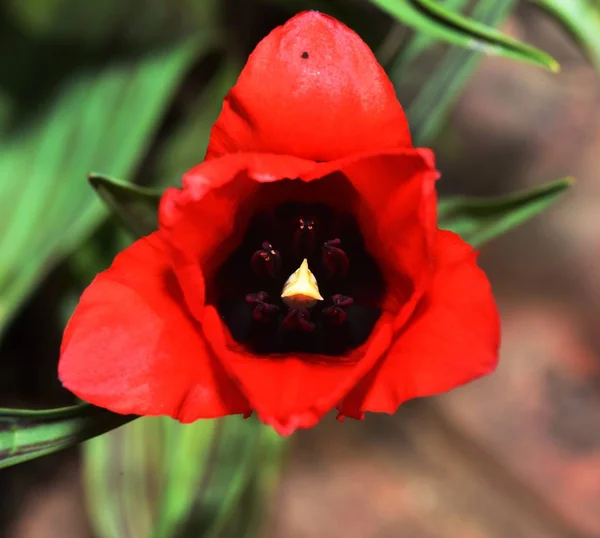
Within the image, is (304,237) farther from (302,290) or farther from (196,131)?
(196,131)

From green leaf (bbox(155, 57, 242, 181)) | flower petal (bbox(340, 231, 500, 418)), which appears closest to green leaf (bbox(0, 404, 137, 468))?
flower petal (bbox(340, 231, 500, 418))

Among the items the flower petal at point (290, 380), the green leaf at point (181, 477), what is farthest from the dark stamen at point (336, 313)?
the green leaf at point (181, 477)

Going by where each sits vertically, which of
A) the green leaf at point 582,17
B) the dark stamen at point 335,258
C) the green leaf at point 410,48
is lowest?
the dark stamen at point 335,258

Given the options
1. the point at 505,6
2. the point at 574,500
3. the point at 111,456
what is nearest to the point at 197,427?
the point at 111,456

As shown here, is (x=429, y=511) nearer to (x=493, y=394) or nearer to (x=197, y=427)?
(x=493, y=394)

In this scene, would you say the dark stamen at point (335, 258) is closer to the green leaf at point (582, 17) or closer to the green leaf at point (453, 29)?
the green leaf at point (453, 29)

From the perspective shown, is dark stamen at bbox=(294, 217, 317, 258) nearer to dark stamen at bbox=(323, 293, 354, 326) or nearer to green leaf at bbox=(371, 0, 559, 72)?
dark stamen at bbox=(323, 293, 354, 326)
